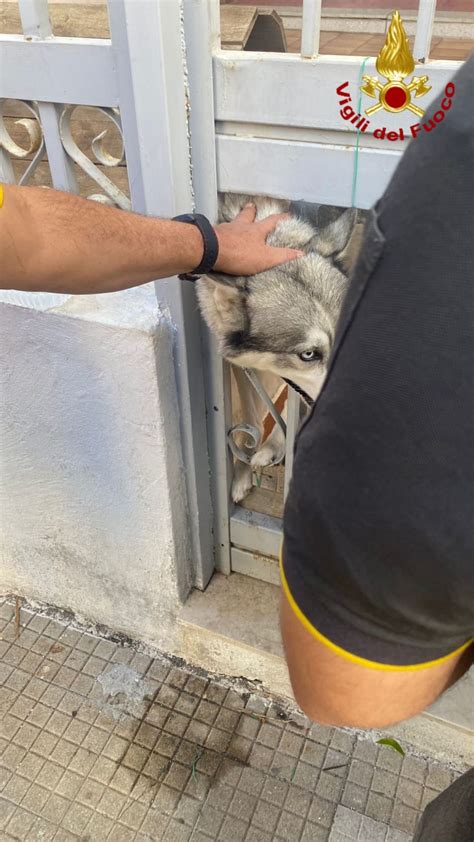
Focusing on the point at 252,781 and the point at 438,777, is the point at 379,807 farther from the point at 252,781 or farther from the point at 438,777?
the point at 252,781

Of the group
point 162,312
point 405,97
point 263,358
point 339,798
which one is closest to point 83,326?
point 162,312

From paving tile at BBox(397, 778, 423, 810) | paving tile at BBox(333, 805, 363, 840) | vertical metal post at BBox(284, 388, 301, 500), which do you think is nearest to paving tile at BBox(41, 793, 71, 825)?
paving tile at BBox(333, 805, 363, 840)

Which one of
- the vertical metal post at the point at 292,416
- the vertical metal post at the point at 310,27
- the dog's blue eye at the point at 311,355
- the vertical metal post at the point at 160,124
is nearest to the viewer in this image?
the vertical metal post at the point at 310,27

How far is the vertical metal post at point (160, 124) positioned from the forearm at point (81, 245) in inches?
8.8

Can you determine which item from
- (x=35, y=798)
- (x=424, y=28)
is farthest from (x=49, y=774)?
(x=424, y=28)

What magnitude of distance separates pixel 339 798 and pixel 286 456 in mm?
1207

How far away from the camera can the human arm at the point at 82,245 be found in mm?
1358

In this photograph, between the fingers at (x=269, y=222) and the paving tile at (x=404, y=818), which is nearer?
the fingers at (x=269, y=222)

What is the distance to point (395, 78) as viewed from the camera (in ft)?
4.60

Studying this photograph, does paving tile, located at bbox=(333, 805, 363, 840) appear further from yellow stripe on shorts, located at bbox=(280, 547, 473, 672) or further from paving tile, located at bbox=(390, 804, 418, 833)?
yellow stripe on shorts, located at bbox=(280, 547, 473, 672)

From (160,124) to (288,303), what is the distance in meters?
0.66

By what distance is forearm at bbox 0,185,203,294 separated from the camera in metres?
1.36

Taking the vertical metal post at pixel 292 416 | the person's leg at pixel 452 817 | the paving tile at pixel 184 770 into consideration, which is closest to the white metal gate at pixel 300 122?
the vertical metal post at pixel 292 416

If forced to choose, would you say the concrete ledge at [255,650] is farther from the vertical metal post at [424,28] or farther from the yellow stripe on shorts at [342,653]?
the vertical metal post at [424,28]
